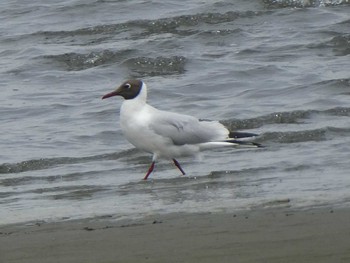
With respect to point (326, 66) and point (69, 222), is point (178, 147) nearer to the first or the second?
point (69, 222)

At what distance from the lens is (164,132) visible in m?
9.11

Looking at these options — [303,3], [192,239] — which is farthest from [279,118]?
[303,3]

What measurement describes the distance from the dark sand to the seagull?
92.2 inches

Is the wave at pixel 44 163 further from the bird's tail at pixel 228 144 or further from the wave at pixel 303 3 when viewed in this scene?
the wave at pixel 303 3

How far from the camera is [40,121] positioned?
11789 mm

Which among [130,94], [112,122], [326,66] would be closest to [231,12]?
[326,66]

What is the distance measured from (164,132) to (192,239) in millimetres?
3279

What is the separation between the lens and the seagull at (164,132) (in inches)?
357

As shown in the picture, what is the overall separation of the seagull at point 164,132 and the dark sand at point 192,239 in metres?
2.34

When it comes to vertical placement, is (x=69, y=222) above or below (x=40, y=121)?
above

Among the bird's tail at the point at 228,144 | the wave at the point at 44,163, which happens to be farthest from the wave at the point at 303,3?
the bird's tail at the point at 228,144

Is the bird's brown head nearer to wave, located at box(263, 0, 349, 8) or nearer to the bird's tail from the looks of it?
the bird's tail

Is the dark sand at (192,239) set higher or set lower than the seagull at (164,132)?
higher

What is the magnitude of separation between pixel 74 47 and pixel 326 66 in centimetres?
425
